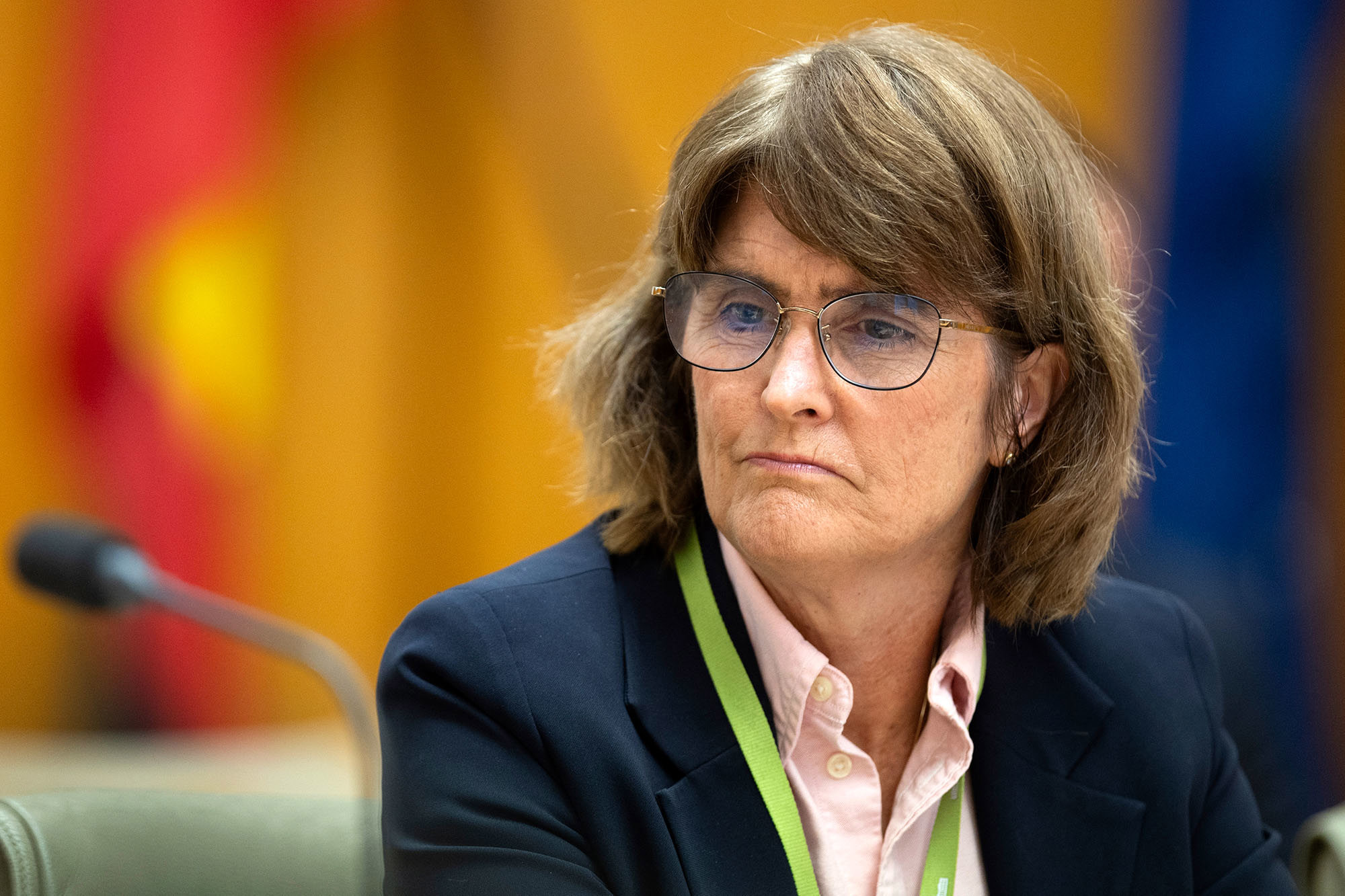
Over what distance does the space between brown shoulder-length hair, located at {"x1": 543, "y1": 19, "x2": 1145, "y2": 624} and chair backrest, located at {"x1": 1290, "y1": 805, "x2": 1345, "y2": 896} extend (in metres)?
0.39

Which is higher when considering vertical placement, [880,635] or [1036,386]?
[1036,386]

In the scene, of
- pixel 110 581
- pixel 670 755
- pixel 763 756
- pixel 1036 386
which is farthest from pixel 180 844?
pixel 1036 386

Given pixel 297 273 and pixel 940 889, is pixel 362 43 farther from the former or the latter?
pixel 940 889

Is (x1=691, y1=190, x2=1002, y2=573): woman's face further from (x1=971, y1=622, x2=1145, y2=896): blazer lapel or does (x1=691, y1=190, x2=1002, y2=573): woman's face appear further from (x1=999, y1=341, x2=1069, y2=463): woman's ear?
(x1=971, y1=622, x2=1145, y2=896): blazer lapel

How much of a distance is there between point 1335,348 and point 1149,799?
202cm

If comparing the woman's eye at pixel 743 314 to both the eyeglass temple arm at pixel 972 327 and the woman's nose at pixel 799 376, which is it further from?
the eyeglass temple arm at pixel 972 327

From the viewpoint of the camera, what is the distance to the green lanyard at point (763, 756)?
135 cm

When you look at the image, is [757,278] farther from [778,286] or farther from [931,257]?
[931,257]

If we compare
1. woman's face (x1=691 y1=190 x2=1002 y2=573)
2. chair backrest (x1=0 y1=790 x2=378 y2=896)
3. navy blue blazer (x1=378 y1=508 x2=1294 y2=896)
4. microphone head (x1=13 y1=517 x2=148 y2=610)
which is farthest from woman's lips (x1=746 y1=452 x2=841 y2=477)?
microphone head (x1=13 y1=517 x2=148 y2=610)

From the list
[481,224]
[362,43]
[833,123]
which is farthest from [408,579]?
[833,123]

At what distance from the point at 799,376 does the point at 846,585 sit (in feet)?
0.94

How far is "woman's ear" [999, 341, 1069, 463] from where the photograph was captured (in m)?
1.54

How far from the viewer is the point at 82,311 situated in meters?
2.53

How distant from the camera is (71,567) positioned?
135cm
